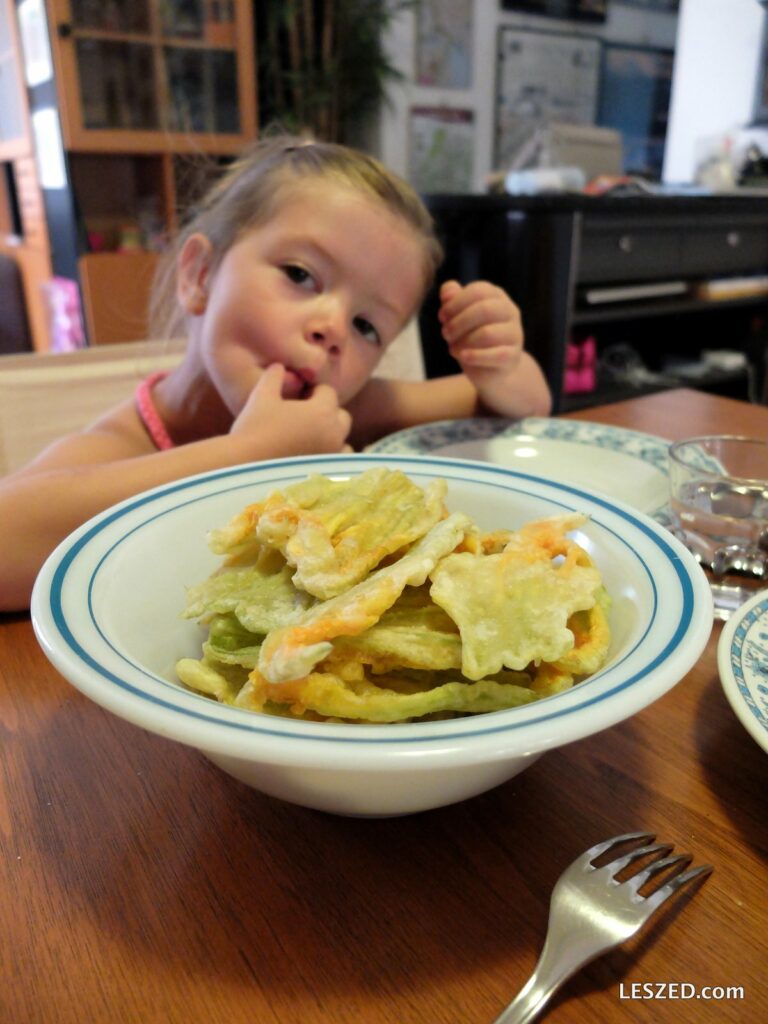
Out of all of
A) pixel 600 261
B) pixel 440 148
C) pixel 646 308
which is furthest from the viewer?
pixel 440 148

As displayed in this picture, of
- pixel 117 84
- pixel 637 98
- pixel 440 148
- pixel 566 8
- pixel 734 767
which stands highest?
pixel 566 8

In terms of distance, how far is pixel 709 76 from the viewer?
11.3ft

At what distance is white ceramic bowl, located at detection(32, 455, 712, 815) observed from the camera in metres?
0.27

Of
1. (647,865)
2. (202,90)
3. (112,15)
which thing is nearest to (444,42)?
(202,90)

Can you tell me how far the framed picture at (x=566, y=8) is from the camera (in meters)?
3.17

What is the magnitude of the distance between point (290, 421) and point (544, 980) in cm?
60

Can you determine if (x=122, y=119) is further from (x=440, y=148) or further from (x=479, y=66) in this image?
(x=479, y=66)

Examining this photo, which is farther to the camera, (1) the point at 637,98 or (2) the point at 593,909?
(1) the point at 637,98

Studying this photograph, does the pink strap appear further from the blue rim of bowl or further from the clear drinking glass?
the clear drinking glass

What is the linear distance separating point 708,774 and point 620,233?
2.24m

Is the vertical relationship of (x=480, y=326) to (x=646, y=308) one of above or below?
above

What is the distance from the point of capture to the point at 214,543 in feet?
1.44

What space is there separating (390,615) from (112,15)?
2957mm

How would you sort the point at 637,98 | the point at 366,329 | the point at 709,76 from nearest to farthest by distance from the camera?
the point at 366,329
the point at 709,76
the point at 637,98
